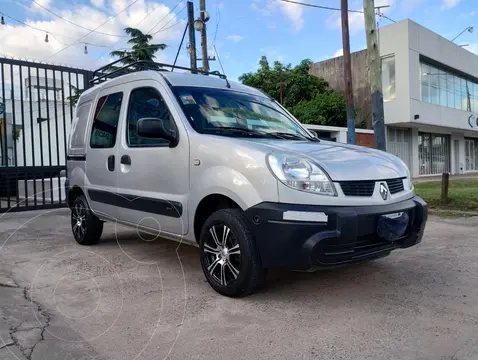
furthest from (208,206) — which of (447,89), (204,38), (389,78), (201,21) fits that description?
(447,89)

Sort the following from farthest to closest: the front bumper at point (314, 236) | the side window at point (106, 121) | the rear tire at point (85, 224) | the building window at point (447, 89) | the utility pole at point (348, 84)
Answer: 1. the building window at point (447, 89)
2. the utility pole at point (348, 84)
3. the rear tire at point (85, 224)
4. the side window at point (106, 121)
5. the front bumper at point (314, 236)

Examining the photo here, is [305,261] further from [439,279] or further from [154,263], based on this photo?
[154,263]

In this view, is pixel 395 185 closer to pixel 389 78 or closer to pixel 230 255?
pixel 230 255

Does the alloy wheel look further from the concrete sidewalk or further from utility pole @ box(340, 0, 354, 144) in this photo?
utility pole @ box(340, 0, 354, 144)

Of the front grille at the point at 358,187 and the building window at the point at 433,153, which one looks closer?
the front grille at the point at 358,187

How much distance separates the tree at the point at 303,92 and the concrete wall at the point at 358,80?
1.61 feet

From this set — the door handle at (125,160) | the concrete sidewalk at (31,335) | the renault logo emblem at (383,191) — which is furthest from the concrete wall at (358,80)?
the concrete sidewalk at (31,335)

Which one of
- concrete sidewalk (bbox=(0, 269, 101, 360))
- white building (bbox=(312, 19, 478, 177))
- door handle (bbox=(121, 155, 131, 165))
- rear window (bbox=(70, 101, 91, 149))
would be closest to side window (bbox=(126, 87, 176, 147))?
door handle (bbox=(121, 155, 131, 165))

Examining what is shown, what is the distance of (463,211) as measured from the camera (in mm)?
8344

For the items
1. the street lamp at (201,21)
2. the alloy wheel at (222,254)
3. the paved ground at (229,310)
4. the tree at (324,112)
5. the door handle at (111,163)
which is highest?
the street lamp at (201,21)

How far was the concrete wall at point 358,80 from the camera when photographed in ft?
71.5

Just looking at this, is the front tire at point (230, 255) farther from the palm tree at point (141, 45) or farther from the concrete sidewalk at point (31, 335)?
the palm tree at point (141, 45)

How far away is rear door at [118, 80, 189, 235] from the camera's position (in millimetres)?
3900

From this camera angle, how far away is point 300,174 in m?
3.20
